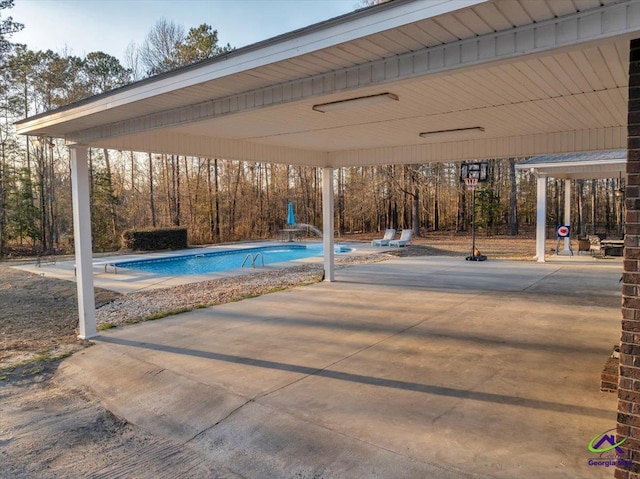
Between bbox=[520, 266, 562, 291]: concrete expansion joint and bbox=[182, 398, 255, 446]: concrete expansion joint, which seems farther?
bbox=[520, 266, 562, 291]: concrete expansion joint

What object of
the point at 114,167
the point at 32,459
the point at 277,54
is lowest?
the point at 32,459

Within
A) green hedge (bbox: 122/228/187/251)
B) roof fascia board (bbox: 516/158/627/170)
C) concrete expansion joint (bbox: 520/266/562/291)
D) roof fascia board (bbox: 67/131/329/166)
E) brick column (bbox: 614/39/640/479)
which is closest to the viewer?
brick column (bbox: 614/39/640/479)

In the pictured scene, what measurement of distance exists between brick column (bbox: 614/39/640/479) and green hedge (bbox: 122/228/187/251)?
16085 millimetres

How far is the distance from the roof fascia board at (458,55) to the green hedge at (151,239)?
13.0 metres

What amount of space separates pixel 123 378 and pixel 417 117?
14.7ft

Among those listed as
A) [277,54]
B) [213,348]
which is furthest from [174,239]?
[277,54]

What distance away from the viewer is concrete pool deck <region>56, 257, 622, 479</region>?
2805 mm

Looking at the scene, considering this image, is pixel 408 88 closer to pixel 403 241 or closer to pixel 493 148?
pixel 493 148

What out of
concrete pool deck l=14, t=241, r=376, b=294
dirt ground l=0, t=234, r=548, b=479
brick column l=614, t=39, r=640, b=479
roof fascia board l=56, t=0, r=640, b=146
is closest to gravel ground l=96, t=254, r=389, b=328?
concrete pool deck l=14, t=241, r=376, b=294

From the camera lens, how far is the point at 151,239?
53.7ft

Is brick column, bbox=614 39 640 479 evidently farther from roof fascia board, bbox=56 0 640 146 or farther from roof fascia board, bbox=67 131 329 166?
roof fascia board, bbox=67 131 329 166

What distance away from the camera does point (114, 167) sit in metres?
24.7

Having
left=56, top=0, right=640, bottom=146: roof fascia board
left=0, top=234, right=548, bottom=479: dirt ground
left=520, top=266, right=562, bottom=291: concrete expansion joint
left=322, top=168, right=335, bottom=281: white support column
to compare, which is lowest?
left=0, top=234, right=548, bottom=479: dirt ground

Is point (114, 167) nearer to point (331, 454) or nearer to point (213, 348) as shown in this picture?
point (213, 348)
